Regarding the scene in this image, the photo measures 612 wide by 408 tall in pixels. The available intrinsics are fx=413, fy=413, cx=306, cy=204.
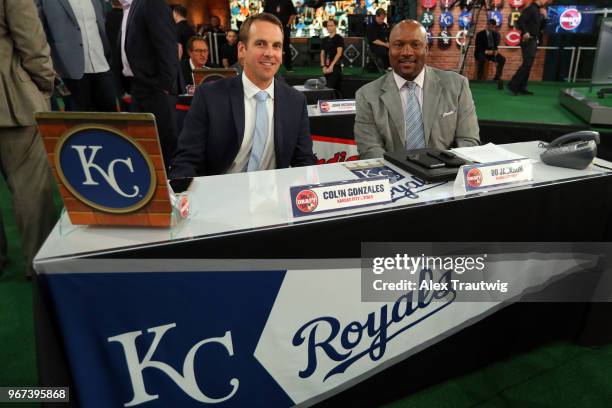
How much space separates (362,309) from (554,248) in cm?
71

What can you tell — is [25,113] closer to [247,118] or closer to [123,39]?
[247,118]

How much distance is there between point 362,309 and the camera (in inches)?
42.8

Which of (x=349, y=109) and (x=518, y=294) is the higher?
(x=349, y=109)

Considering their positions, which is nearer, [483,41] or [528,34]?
[528,34]

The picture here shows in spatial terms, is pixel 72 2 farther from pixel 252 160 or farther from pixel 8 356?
pixel 8 356

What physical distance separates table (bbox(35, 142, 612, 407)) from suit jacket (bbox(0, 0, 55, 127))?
Result: 3.42 feet

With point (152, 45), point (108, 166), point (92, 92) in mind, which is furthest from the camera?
point (92, 92)

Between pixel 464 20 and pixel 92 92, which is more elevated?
pixel 464 20

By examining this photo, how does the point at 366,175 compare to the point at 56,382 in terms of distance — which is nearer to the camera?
the point at 56,382

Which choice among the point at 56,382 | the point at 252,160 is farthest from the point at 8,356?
the point at 252,160

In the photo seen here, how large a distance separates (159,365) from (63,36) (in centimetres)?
265

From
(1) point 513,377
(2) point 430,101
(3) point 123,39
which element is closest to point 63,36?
(3) point 123,39

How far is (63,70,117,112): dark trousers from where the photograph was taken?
117 inches

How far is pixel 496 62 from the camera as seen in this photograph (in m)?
Answer: 7.36
